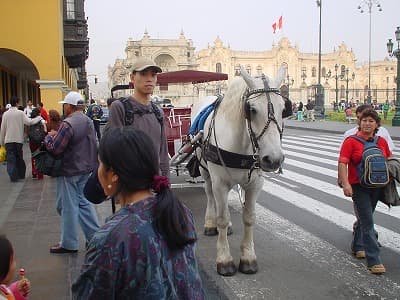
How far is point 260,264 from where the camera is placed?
17.0ft

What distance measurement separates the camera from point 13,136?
10812 mm

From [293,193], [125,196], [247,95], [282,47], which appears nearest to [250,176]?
[247,95]

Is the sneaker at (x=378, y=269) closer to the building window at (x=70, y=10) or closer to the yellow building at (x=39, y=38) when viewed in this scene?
the yellow building at (x=39, y=38)

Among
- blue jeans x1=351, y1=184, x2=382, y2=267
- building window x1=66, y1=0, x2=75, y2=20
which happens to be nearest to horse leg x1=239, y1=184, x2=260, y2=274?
blue jeans x1=351, y1=184, x2=382, y2=267

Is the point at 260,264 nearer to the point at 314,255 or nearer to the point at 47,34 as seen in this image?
the point at 314,255

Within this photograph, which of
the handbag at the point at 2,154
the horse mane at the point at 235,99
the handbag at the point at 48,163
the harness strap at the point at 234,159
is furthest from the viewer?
the handbag at the point at 2,154

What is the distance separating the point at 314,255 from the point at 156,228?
404 cm

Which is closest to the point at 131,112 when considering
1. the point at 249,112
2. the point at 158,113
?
the point at 158,113

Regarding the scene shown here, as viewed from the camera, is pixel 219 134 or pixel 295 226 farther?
pixel 295 226

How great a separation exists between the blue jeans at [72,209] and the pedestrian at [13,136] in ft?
19.0

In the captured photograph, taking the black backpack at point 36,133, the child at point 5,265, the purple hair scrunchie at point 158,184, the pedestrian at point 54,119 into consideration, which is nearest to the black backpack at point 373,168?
the purple hair scrunchie at point 158,184

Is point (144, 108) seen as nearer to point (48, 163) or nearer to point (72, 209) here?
point (48, 163)

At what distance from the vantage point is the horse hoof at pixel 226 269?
189 inches

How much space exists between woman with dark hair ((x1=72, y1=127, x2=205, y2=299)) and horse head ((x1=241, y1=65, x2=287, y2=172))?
7.21 ft
